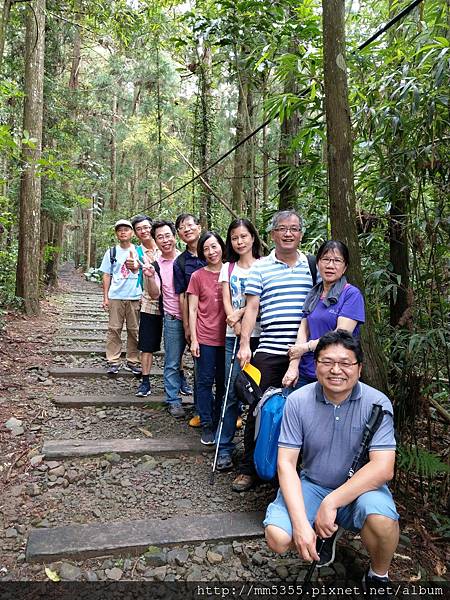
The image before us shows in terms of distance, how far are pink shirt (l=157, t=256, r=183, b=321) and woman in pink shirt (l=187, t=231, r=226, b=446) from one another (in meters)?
0.57

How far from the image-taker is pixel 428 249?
3145mm

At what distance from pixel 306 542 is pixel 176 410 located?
7.98ft

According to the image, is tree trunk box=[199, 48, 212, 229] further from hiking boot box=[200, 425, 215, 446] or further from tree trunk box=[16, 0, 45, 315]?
hiking boot box=[200, 425, 215, 446]

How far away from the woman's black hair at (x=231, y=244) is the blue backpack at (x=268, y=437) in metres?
1.21

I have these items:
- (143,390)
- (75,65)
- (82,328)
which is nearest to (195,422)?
(143,390)

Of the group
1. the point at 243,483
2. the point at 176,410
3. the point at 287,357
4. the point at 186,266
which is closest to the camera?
the point at 287,357

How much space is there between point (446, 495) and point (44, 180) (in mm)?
10454

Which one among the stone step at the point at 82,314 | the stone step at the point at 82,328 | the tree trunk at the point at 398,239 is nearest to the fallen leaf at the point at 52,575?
the tree trunk at the point at 398,239

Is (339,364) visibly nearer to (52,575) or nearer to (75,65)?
(52,575)

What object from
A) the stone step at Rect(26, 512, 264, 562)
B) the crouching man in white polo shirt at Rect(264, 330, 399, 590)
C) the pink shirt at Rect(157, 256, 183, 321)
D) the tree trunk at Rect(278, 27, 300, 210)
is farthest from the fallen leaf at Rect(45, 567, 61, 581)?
the tree trunk at Rect(278, 27, 300, 210)

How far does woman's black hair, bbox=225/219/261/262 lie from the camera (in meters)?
3.37

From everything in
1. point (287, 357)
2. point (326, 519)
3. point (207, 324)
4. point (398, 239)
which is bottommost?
point (326, 519)

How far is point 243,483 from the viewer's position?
3.18m

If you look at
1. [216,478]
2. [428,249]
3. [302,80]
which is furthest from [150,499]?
[302,80]
